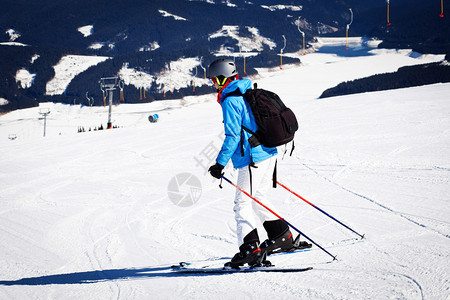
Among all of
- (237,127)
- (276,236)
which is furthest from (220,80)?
(276,236)

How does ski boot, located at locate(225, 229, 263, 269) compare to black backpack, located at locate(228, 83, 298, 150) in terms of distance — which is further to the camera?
ski boot, located at locate(225, 229, 263, 269)

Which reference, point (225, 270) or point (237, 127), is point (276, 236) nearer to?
point (225, 270)

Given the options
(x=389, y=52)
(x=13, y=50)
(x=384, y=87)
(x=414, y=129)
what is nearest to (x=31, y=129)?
(x=384, y=87)

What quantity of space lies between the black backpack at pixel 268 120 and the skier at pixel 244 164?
0.20 feet

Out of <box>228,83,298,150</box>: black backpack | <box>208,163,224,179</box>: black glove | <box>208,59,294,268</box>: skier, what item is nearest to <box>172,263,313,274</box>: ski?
<box>208,59,294,268</box>: skier

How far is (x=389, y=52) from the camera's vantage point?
111000mm

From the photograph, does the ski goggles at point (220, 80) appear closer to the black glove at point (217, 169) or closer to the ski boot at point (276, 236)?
the black glove at point (217, 169)

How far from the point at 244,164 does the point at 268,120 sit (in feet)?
1.53

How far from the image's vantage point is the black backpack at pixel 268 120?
3338 millimetres

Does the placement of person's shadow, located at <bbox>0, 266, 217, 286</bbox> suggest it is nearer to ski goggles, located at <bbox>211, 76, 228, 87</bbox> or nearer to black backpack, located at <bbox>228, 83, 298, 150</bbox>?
black backpack, located at <bbox>228, 83, 298, 150</bbox>

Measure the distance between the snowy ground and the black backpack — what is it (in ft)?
3.98

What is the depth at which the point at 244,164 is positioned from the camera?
11.4ft

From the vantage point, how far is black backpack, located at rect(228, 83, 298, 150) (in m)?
3.34

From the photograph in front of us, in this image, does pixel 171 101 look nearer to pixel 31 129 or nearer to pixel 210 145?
pixel 31 129
